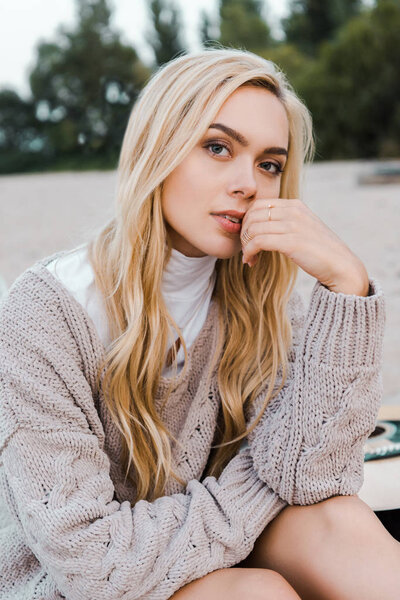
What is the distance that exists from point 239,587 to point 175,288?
891 mm

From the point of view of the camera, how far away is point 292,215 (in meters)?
1.85

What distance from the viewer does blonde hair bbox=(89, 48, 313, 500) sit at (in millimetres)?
1849

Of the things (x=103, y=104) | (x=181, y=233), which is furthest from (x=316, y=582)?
(x=103, y=104)

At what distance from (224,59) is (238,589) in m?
1.39

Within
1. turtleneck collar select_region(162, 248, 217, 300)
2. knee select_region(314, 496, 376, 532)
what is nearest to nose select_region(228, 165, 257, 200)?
turtleneck collar select_region(162, 248, 217, 300)

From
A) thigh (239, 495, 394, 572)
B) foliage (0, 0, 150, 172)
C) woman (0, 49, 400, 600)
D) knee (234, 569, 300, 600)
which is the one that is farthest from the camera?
foliage (0, 0, 150, 172)

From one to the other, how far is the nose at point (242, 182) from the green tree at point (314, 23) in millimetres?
35219

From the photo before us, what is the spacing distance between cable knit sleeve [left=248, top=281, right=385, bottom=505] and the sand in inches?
31.9

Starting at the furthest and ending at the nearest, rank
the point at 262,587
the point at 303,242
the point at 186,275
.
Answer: the point at 186,275 → the point at 303,242 → the point at 262,587

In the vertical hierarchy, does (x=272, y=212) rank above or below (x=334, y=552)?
above

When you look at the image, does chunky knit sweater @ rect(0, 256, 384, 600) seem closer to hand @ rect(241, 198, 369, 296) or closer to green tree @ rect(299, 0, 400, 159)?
hand @ rect(241, 198, 369, 296)

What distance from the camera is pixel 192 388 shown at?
6.85 feet

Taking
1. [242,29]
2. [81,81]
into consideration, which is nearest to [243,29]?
[242,29]

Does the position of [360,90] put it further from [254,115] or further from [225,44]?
[254,115]
